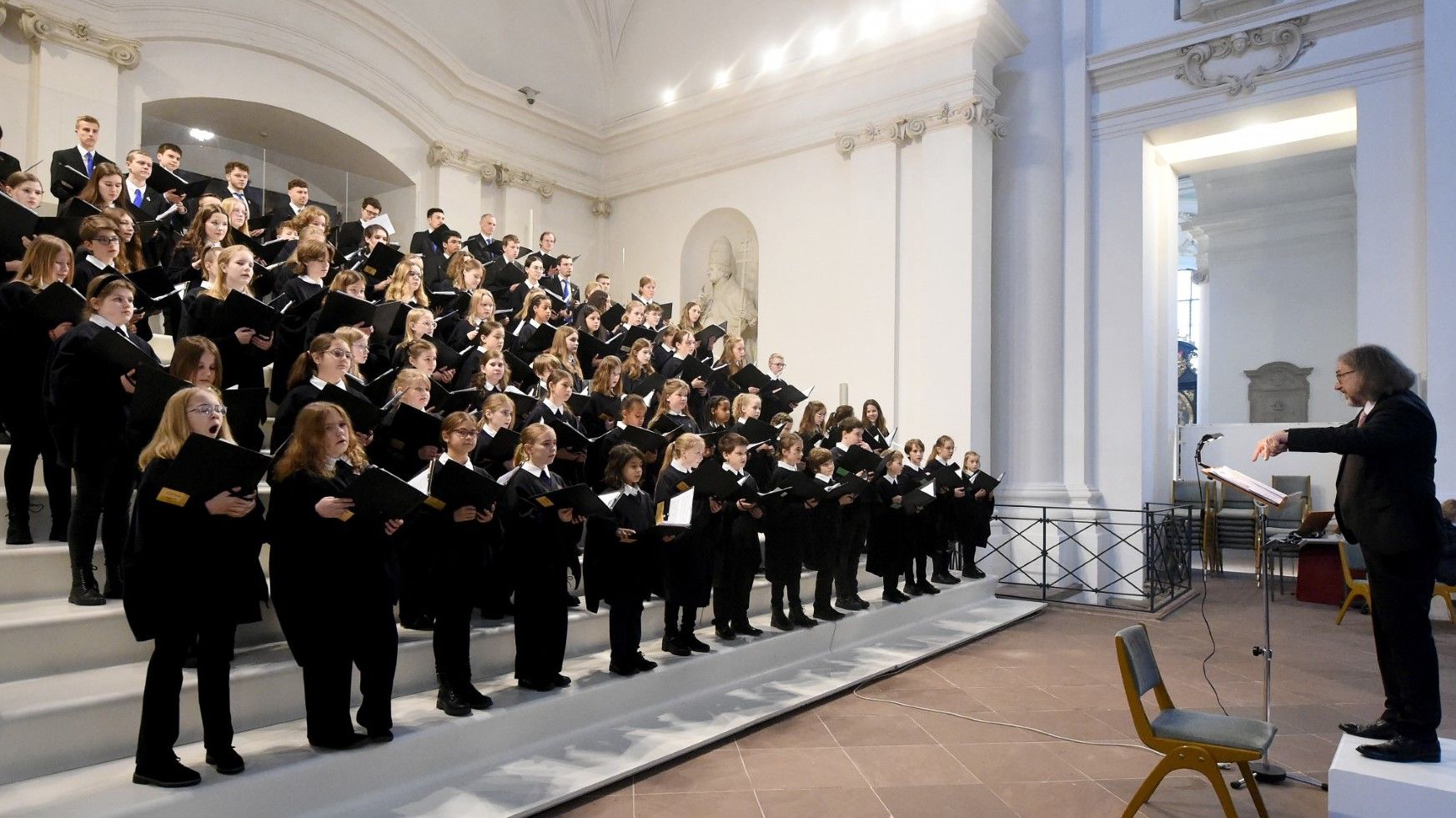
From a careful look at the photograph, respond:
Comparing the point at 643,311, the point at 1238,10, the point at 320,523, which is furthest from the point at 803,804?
the point at 1238,10

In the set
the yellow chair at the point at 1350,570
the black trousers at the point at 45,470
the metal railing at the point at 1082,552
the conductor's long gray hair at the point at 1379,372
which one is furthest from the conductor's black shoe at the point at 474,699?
the yellow chair at the point at 1350,570

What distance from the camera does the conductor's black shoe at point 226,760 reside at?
321 centimetres

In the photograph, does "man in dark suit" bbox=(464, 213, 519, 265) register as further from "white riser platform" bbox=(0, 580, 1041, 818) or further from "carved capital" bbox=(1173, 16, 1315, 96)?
"carved capital" bbox=(1173, 16, 1315, 96)

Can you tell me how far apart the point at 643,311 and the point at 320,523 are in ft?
19.9

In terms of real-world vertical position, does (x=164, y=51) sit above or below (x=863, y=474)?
above

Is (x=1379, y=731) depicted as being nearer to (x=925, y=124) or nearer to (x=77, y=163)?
(x=77, y=163)

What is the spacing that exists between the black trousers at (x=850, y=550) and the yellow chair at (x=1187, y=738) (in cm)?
360

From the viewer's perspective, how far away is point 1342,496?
380 cm

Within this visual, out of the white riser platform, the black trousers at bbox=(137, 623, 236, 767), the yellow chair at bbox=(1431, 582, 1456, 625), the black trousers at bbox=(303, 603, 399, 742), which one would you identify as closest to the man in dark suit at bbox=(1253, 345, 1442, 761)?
the white riser platform

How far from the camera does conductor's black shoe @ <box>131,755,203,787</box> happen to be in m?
3.04

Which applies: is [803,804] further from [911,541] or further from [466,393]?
[911,541]

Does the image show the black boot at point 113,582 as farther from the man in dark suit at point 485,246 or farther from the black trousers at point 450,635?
the man in dark suit at point 485,246

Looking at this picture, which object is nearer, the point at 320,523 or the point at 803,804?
the point at 320,523

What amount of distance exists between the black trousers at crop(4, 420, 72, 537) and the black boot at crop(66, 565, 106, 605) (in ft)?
1.44
